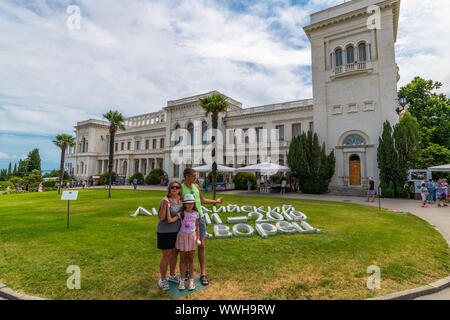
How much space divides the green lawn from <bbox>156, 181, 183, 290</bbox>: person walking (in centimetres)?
42

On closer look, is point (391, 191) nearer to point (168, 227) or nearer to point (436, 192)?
point (436, 192)

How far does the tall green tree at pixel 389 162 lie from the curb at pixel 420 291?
57.8ft

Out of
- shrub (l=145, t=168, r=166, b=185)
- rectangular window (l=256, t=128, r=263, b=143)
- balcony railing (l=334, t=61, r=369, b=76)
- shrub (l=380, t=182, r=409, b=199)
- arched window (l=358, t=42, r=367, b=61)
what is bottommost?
shrub (l=380, t=182, r=409, b=199)

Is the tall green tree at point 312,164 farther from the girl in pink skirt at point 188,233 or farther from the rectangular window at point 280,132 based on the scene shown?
the girl in pink skirt at point 188,233

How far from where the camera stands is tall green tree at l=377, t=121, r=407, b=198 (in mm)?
18141

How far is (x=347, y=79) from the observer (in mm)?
22406

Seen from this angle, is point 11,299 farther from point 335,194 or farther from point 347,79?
point 347,79

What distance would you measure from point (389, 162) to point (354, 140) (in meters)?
3.99

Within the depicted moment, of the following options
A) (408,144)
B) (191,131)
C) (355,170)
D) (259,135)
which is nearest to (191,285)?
(408,144)

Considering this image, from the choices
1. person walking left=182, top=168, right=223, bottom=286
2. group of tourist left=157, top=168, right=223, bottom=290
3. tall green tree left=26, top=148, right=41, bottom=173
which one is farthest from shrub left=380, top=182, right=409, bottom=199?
tall green tree left=26, top=148, right=41, bottom=173

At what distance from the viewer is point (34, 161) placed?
6375 centimetres

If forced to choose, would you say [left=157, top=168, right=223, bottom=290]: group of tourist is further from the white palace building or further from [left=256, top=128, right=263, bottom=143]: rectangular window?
[left=256, top=128, right=263, bottom=143]: rectangular window

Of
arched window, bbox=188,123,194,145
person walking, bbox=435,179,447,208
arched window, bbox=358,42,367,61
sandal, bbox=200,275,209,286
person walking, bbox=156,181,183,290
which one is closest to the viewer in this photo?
person walking, bbox=156,181,183,290
